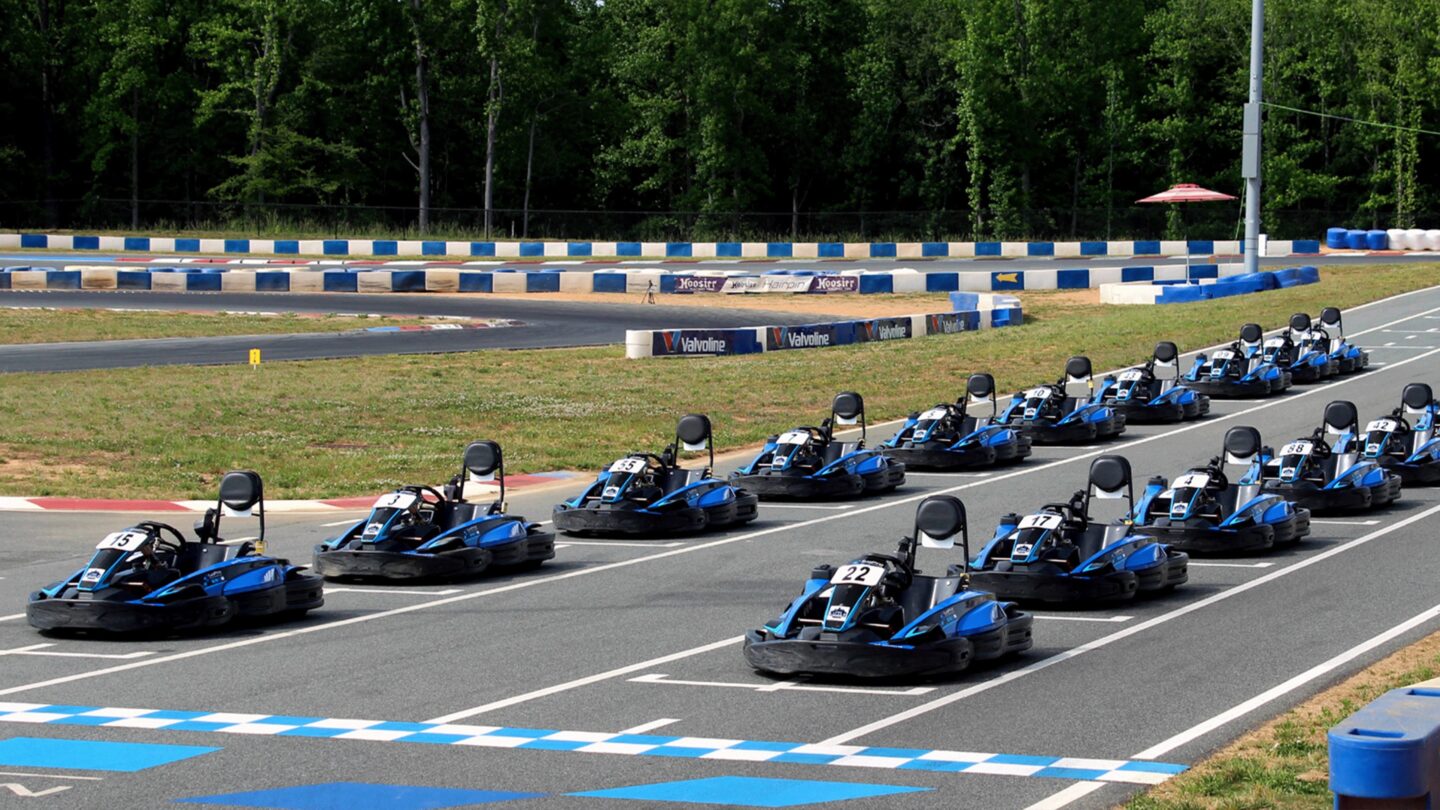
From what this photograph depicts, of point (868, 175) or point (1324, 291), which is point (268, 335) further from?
point (868, 175)

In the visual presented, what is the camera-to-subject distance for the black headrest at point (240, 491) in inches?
540

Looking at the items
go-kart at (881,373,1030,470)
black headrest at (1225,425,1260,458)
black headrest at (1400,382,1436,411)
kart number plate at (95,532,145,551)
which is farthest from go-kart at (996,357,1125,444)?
kart number plate at (95,532,145,551)

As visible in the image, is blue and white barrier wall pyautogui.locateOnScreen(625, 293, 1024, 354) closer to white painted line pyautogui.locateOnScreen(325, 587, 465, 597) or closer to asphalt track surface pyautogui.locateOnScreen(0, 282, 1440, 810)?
asphalt track surface pyautogui.locateOnScreen(0, 282, 1440, 810)

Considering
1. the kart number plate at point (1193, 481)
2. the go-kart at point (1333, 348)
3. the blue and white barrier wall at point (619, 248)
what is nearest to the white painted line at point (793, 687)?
the kart number plate at point (1193, 481)

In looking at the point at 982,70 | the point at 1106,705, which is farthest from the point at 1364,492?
the point at 982,70

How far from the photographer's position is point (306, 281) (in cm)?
4847

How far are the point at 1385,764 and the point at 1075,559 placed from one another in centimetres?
816

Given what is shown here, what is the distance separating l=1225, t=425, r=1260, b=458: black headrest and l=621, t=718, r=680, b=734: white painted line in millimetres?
9320

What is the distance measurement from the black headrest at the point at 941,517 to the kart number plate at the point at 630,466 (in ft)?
18.3

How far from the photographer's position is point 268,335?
1453 inches

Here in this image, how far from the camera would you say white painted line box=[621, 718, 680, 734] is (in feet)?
32.8

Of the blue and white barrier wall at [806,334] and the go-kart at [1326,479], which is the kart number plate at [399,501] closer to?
the go-kart at [1326,479]

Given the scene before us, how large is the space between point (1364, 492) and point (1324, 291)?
2647 centimetres

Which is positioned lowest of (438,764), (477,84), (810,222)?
(438,764)
